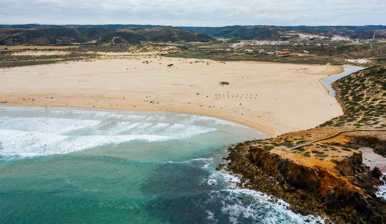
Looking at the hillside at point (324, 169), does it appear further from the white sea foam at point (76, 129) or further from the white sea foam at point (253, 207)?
the white sea foam at point (76, 129)

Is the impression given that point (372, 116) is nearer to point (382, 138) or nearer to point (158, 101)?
point (382, 138)

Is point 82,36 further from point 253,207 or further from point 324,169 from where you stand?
point 324,169

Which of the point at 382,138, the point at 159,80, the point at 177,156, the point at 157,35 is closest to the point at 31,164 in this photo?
the point at 177,156

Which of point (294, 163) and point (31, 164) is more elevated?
point (294, 163)

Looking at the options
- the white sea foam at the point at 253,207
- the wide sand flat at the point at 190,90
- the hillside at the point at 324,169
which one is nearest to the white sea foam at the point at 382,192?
the hillside at the point at 324,169

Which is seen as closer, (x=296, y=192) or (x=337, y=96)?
(x=296, y=192)

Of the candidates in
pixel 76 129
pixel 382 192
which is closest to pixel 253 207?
pixel 382 192

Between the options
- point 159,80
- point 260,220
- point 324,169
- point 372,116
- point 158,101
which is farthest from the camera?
point 159,80
